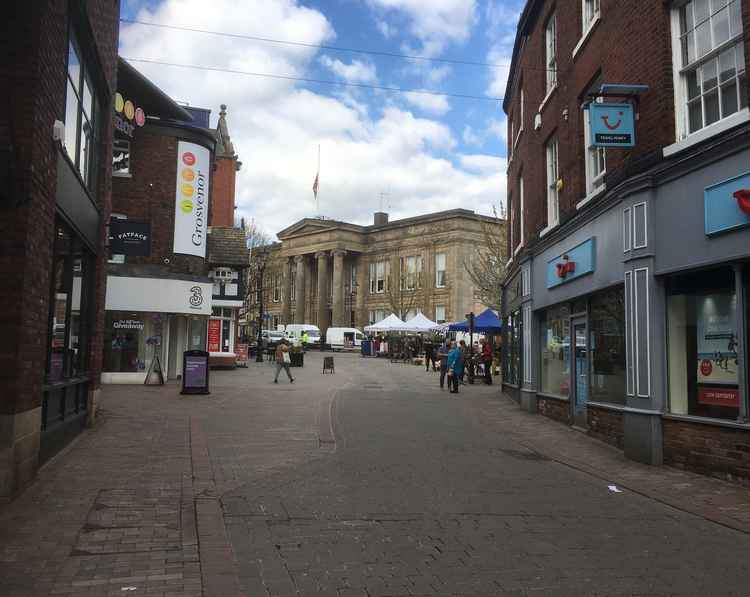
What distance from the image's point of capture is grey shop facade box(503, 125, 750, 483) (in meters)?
8.38

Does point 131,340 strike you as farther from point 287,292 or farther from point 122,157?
point 287,292

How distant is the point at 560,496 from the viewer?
774cm

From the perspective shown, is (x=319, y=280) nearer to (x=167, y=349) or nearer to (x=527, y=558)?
(x=167, y=349)

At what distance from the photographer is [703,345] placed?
9211 millimetres

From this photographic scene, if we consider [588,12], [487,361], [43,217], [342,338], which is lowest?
[487,361]

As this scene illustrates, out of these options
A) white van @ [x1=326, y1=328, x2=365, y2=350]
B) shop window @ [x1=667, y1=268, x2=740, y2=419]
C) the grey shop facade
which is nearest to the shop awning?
the grey shop facade

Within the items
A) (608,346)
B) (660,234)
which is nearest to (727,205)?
(660,234)

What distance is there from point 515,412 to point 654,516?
31.6 ft

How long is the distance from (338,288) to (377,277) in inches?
162

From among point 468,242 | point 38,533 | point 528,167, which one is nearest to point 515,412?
point 528,167

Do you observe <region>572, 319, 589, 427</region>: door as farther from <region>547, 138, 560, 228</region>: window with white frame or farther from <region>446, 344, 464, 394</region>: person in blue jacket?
<region>446, 344, 464, 394</region>: person in blue jacket

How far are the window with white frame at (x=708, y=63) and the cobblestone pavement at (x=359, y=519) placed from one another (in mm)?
4710

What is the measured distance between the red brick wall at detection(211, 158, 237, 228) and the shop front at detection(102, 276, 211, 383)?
19705mm

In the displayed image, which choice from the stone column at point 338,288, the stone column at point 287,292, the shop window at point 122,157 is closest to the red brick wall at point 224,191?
the shop window at point 122,157
